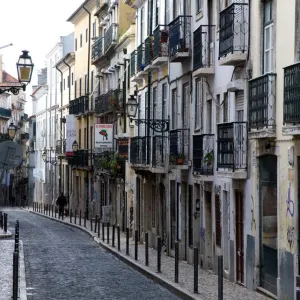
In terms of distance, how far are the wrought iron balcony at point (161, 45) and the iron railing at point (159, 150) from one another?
2445 millimetres

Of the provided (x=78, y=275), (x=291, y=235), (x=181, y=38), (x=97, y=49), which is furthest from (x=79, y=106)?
(x=291, y=235)

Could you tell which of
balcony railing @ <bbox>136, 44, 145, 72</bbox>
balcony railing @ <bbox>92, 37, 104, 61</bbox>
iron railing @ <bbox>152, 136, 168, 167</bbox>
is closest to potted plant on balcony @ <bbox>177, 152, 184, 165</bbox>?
iron railing @ <bbox>152, 136, 168, 167</bbox>

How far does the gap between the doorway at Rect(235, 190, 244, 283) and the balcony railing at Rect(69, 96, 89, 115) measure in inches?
1437

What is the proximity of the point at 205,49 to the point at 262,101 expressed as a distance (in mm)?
6474

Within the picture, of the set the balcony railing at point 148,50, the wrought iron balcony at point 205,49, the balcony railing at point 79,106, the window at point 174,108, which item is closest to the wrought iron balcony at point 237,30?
the wrought iron balcony at point 205,49

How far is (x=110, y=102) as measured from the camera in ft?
148

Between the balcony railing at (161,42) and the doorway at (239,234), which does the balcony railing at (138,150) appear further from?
the doorway at (239,234)

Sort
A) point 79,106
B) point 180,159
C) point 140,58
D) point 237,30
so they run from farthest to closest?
1. point 79,106
2. point 140,58
3. point 180,159
4. point 237,30

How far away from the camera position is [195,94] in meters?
25.6

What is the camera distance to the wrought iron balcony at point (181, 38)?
2584 cm

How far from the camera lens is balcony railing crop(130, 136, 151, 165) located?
104ft

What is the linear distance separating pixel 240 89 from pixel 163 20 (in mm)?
11647

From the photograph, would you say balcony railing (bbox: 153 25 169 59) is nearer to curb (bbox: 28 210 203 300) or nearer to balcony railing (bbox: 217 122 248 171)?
curb (bbox: 28 210 203 300)

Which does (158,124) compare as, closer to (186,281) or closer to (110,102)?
(186,281)
